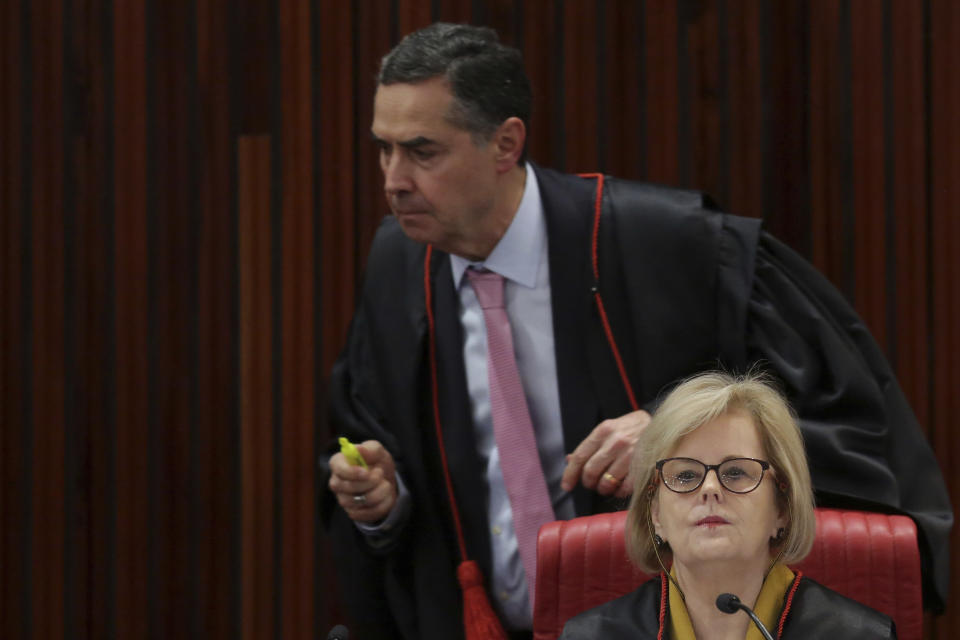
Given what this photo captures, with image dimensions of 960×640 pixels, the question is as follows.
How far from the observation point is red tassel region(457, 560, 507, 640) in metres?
2.02

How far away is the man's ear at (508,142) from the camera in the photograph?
2090 mm

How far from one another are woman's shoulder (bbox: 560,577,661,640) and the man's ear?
2.56ft

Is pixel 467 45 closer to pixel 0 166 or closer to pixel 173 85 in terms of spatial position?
pixel 173 85

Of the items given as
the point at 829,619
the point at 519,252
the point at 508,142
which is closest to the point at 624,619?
the point at 829,619

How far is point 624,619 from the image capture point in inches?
61.2

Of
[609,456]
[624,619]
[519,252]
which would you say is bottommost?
[624,619]

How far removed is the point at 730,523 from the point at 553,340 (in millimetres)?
727

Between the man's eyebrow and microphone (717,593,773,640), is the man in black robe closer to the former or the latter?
the man's eyebrow

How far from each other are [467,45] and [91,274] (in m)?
1.20

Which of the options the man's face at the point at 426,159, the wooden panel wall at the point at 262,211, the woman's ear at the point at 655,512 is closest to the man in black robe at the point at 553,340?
the man's face at the point at 426,159

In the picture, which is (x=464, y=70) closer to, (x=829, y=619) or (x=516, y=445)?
(x=516, y=445)

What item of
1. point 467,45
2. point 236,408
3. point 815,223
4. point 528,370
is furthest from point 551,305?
point 236,408

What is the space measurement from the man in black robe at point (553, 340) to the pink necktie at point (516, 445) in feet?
0.19

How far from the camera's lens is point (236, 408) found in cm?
281
